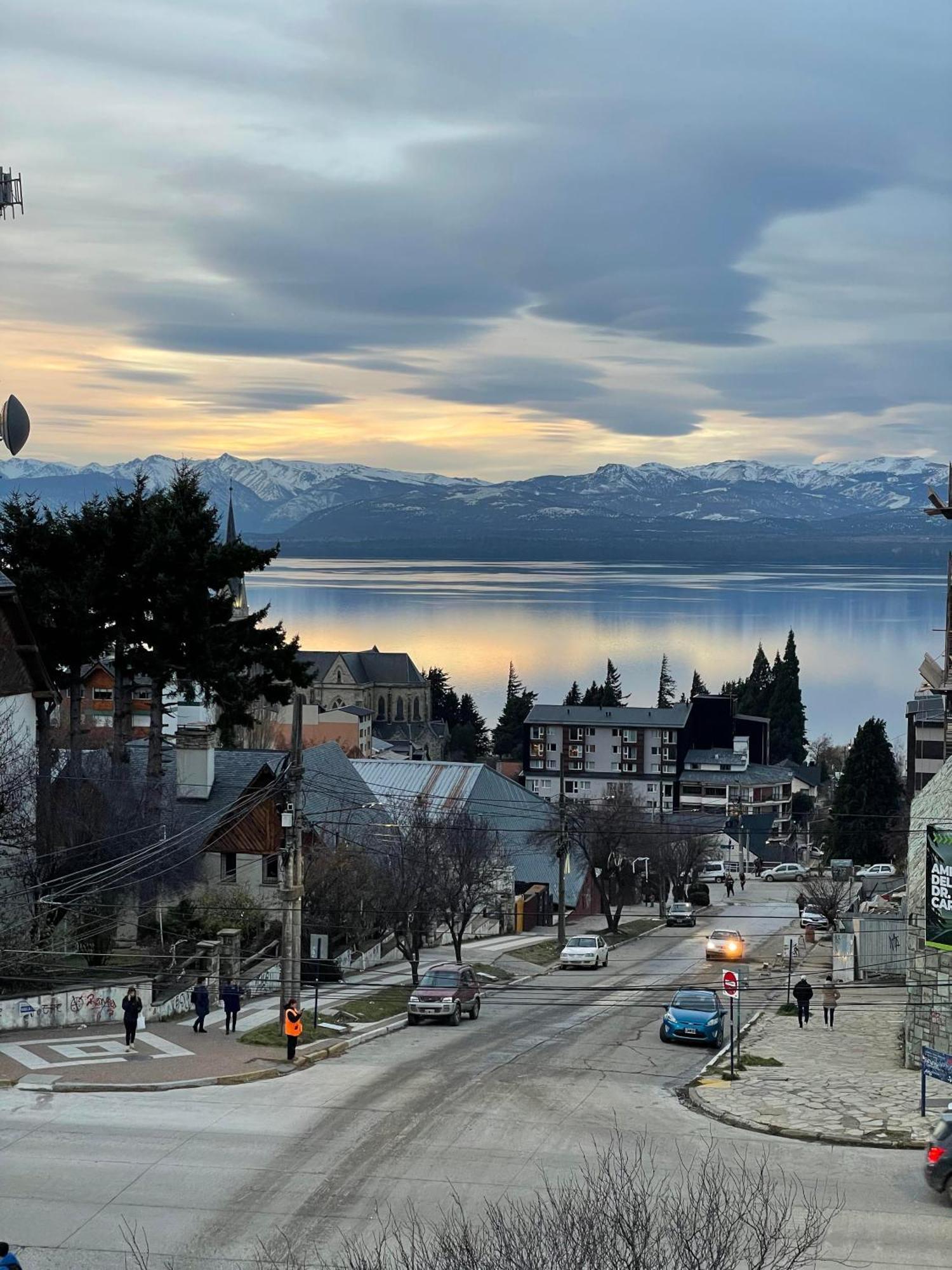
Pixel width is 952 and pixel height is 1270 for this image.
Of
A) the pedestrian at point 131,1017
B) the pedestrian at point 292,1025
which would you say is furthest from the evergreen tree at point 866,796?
the pedestrian at point 131,1017

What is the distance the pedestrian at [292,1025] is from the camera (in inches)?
1217

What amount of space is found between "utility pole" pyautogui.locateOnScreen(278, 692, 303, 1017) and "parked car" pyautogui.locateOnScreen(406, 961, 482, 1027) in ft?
16.5

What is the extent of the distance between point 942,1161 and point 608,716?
13337 centimetres

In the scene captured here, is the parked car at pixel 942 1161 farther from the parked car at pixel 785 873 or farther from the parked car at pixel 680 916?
the parked car at pixel 785 873

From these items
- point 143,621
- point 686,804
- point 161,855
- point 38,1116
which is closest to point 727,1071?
point 38,1116

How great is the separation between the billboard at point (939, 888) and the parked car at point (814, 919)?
117 ft

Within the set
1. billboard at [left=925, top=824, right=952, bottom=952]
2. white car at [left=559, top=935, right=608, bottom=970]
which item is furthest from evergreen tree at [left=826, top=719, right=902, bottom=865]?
billboard at [left=925, top=824, right=952, bottom=952]

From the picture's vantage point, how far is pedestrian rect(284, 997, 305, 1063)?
101 ft

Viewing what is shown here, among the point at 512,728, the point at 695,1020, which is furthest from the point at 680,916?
the point at 512,728

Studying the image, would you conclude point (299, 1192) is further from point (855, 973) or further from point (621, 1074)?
point (855, 973)

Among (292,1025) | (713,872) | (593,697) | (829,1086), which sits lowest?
(713,872)

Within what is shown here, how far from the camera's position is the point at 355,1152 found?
78.6ft

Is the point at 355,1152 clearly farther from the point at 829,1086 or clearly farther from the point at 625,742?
the point at 625,742

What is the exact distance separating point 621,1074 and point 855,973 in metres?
15.2
